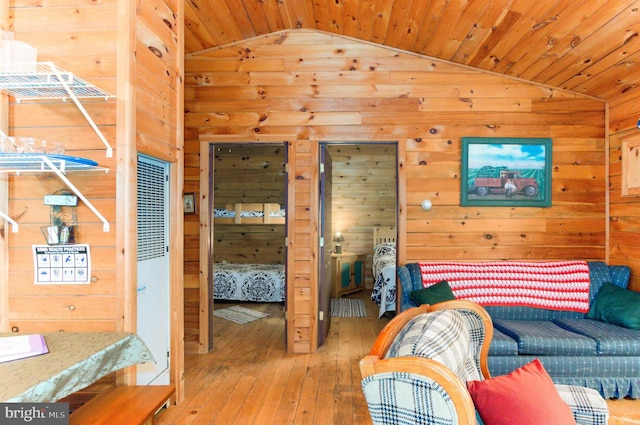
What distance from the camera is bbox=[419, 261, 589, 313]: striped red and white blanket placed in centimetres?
336

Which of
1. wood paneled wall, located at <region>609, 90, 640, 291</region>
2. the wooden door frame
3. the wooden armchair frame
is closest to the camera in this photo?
the wooden armchair frame

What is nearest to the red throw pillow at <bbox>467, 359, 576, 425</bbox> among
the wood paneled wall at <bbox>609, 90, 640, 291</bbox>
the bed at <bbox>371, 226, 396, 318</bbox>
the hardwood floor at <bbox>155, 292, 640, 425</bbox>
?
the hardwood floor at <bbox>155, 292, 640, 425</bbox>

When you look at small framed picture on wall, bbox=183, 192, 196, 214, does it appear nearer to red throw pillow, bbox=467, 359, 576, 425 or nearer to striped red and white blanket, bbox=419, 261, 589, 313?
striped red and white blanket, bbox=419, 261, 589, 313

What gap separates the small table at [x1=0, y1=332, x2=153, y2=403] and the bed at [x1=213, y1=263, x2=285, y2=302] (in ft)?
12.7

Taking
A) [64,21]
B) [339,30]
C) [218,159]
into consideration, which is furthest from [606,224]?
[218,159]

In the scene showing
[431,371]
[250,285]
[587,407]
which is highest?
[431,371]

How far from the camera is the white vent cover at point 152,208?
240 cm

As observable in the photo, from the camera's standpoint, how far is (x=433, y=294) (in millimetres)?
3178

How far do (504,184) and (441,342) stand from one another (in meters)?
2.82

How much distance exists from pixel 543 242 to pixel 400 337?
2947 mm

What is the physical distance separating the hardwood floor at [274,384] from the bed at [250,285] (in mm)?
1261

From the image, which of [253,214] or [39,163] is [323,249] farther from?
[253,214]

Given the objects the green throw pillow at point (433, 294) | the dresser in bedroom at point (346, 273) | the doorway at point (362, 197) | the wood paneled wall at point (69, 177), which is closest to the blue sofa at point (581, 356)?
the green throw pillow at point (433, 294)

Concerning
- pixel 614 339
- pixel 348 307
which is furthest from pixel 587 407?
pixel 348 307
